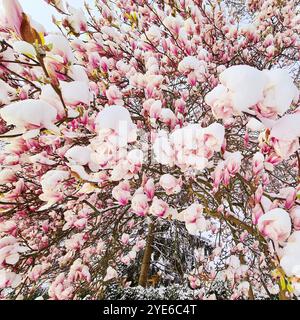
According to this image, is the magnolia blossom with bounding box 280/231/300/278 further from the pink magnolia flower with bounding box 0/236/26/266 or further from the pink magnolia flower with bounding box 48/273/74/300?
the pink magnolia flower with bounding box 48/273/74/300

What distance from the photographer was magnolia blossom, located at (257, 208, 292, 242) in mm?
809

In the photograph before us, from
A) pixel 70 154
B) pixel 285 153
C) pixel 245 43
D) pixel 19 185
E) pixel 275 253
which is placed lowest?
pixel 275 253

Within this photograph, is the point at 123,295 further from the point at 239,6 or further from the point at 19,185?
the point at 239,6

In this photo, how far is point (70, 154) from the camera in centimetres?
110

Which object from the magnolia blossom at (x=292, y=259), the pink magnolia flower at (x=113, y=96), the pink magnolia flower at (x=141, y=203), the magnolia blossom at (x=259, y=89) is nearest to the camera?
the magnolia blossom at (x=259, y=89)

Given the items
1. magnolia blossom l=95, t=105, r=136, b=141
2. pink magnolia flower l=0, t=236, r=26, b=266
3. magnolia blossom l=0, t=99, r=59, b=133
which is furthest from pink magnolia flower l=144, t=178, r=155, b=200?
pink magnolia flower l=0, t=236, r=26, b=266

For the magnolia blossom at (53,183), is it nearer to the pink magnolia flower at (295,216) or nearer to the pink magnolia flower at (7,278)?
the pink magnolia flower at (7,278)

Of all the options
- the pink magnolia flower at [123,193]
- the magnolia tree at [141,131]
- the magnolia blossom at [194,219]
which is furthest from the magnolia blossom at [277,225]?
the pink magnolia flower at [123,193]

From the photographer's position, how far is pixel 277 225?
0.82 metres

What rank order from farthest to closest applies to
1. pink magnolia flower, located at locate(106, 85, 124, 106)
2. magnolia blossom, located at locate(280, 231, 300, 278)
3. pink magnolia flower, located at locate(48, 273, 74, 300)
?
pink magnolia flower, located at locate(48, 273, 74, 300) → pink magnolia flower, located at locate(106, 85, 124, 106) → magnolia blossom, located at locate(280, 231, 300, 278)

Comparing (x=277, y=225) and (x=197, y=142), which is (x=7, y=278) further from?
(x=277, y=225)

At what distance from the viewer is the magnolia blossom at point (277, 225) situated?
809 mm

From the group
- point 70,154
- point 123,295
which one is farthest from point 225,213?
point 123,295
